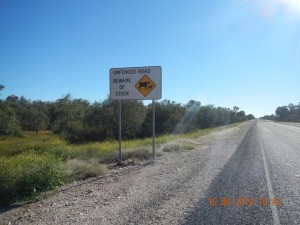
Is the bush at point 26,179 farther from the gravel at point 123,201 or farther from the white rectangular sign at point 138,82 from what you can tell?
the white rectangular sign at point 138,82

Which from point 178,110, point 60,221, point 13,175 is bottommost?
point 60,221

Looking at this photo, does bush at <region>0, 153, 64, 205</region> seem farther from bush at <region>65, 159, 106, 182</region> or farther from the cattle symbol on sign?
the cattle symbol on sign

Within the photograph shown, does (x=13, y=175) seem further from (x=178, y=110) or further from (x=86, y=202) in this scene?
(x=178, y=110)

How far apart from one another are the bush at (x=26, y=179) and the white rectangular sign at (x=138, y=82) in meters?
5.51

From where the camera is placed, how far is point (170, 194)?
723 centimetres

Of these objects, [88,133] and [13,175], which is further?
[88,133]

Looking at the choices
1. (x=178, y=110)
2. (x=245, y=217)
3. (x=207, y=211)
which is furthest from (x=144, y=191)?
(x=178, y=110)

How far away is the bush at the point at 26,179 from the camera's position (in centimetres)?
746

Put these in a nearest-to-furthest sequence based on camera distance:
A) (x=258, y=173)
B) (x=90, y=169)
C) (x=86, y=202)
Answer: (x=86, y=202) → (x=258, y=173) → (x=90, y=169)

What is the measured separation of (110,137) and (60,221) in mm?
34111
